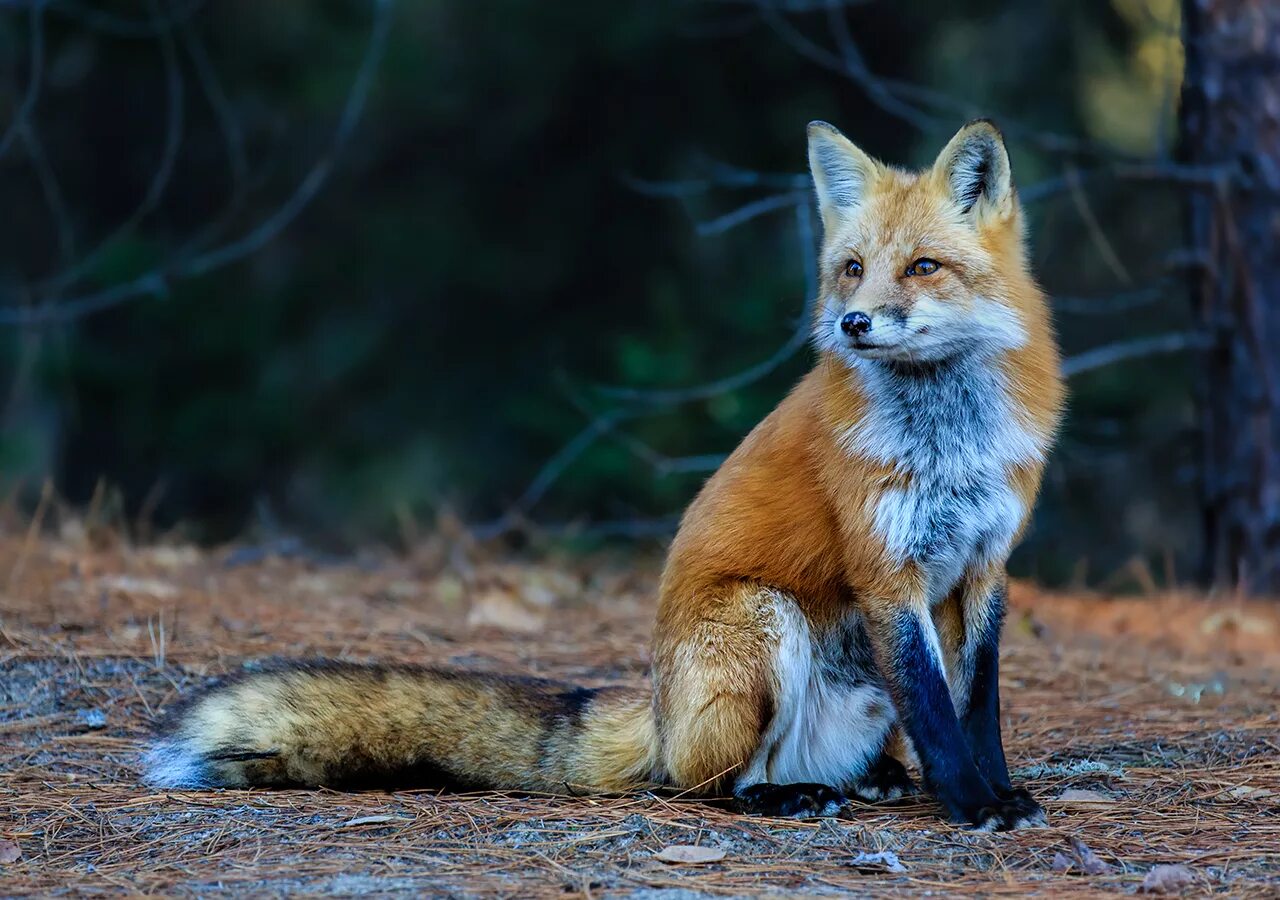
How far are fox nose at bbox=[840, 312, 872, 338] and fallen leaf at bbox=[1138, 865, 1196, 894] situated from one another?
1622 millimetres

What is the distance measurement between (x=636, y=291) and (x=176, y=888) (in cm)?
888

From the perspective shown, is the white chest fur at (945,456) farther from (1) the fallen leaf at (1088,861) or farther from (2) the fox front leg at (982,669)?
(1) the fallen leaf at (1088,861)

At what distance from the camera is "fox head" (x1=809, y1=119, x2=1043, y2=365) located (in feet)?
12.8

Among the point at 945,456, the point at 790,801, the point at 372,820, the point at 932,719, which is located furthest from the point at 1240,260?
the point at 372,820

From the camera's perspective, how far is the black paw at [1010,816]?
11.6 feet

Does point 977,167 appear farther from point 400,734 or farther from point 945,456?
point 400,734

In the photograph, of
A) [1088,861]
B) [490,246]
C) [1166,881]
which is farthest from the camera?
[490,246]

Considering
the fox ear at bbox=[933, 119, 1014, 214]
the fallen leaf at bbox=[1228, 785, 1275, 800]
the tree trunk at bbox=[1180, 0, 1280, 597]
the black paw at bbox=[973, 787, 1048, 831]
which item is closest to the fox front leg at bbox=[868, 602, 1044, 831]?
the black paw at bbox=[973, 787, 1048, 831]

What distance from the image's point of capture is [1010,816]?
11.7ft

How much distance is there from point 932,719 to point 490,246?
795 centimetres

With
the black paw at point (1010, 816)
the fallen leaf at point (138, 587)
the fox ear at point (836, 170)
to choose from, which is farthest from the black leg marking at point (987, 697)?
the fallen leaf at point (138, 587)

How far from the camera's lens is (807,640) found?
3.98 metres

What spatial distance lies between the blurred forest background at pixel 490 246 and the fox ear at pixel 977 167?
4413 mm

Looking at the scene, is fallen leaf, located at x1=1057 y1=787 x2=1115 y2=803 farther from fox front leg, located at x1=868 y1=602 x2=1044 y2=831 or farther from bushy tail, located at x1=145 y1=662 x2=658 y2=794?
bushy tail, located at x1=145 y1=662 x2=658 y2=794
